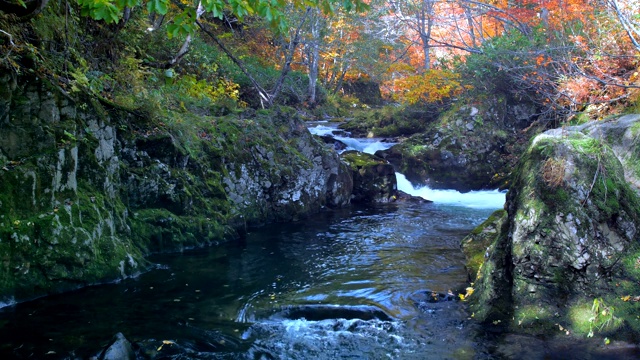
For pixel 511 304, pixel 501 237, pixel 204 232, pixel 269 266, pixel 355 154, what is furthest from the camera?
pixel 355 154

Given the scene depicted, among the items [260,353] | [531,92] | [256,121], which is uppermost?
[531,92]

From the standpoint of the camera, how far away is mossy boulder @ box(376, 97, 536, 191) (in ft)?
55.8

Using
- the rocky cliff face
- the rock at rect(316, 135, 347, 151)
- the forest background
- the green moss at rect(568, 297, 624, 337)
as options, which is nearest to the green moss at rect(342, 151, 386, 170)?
the rock at rect(316, 135, 347, 151)

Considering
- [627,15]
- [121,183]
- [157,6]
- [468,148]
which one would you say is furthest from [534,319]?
[468,148]

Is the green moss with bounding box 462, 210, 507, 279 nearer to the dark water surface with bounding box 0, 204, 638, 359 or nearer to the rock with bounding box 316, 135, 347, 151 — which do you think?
the dark water surface with bounding box 0, 204, 638, 359

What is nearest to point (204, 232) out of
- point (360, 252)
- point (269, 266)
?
point (269, 266)

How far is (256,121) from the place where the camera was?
13.1 m

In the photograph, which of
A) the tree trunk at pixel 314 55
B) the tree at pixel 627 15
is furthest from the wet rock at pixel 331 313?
the tree trunk at pixel 314 55

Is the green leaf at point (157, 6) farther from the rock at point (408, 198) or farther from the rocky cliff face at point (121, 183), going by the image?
the rock at point (408, 198)

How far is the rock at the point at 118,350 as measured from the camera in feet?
13.9

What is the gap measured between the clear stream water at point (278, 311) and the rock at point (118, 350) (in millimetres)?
125

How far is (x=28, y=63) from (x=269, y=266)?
480 centimetres

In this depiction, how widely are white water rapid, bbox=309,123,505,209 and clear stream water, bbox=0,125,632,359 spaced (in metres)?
5.79

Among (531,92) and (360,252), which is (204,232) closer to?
(360,252)
